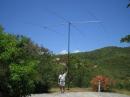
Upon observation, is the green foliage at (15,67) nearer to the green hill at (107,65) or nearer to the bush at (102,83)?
the bush at (102,83)

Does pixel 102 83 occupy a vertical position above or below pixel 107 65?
below

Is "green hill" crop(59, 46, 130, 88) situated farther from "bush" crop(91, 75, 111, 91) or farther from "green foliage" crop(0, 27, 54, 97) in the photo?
"green foliage" crop(0, 27, 54, 97)

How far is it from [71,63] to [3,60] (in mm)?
19870

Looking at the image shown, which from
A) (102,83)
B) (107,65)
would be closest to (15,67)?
(102,83)

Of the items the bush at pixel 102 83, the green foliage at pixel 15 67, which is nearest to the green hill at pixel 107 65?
the bush at pixel 102 83

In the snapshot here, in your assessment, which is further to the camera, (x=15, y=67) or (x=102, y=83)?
(x=102, y=83)

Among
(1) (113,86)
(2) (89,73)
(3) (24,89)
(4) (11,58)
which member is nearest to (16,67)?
(4) (11,58)

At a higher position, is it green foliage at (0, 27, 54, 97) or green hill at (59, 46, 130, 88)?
green hill at (59, 46, 130, 88)

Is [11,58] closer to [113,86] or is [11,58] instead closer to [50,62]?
[50,62]

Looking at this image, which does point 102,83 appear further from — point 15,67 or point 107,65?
point 107,65

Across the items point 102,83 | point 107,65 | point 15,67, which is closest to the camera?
point 15,67

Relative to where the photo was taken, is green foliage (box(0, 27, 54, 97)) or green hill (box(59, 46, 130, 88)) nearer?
green foliage (box(0, 27, 54, 97))

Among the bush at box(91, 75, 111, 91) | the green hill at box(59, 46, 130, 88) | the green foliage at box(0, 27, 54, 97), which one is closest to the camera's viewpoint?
the green foliage at box(0, 27, 54, 97)

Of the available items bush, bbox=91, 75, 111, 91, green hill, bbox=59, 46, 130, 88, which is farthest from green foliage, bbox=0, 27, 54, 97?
green hill, bbox=59, 46, 130, 88
